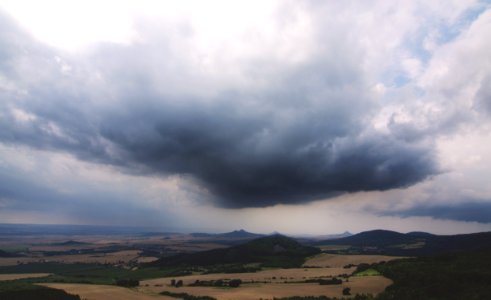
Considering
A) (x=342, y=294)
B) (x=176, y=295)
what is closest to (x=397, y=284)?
(x=342, y=294)

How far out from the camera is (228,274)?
Answer: 6004 inches

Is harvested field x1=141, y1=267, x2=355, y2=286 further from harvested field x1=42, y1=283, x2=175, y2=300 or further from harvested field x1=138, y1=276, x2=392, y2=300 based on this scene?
harvested field x1=42, y1=283, x2=175, y2=300

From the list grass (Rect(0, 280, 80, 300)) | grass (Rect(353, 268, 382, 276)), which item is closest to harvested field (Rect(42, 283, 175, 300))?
grass (Rect(0, 280, 80, 300))

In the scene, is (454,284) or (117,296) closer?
(454,284)

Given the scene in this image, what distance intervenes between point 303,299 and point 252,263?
118 metres

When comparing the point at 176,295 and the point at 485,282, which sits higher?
the point at 485,282

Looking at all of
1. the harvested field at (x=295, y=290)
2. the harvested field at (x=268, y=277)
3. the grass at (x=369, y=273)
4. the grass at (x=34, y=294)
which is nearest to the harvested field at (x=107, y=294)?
the grass at (x=34, y=294)

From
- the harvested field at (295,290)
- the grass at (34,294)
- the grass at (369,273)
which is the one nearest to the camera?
the grass at (34,294)

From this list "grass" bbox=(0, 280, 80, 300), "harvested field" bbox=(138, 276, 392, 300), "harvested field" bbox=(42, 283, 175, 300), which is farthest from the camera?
"harvested field" bbox=(138, 276, 392, 300)

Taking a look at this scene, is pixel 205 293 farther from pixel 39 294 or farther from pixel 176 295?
pixel 39 294

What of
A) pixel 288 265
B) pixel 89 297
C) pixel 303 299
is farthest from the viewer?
pixel 288 265

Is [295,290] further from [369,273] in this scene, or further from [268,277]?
[369,273]

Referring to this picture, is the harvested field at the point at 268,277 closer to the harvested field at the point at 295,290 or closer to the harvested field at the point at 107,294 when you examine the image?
the harvested field at the point at 295,290

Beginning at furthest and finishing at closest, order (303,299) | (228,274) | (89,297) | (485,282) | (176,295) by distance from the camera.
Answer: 1. (228,274)
2. (176,295)
3. (89,297)
4. (303,299)
5. (485,282)
